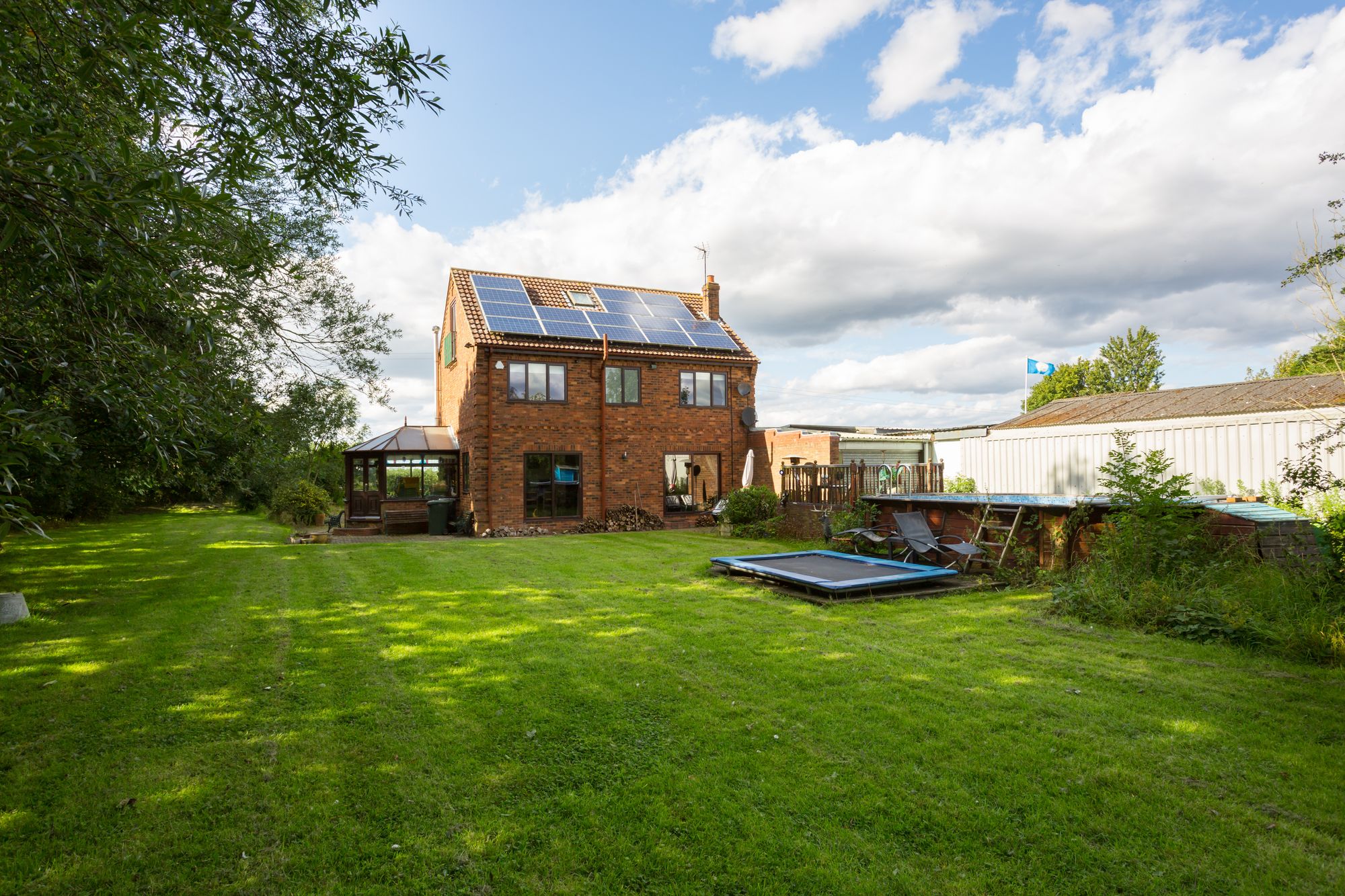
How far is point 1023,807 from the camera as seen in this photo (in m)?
3.46

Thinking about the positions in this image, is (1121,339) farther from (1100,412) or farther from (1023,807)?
(1023,807)

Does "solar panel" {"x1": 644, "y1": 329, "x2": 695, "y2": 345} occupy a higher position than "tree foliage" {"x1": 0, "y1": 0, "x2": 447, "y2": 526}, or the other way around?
"solar panel" {"x1": 644, "y1": 329, "x2": 695, "y2": 345}

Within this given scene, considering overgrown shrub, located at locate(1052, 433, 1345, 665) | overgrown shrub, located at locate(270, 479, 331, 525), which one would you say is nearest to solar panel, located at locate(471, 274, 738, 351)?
overgrown shrub, located at locate(270, 479, 331, 525)

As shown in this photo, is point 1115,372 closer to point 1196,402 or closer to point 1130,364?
point 1130,364

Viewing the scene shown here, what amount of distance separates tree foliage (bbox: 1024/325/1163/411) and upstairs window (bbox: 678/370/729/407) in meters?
22.1

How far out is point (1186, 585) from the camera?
7.15 metres

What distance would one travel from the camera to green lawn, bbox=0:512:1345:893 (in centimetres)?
301

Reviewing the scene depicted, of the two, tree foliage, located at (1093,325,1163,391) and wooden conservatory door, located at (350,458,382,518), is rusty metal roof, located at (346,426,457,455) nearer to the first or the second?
wooden conservatory door, located at (350,458,382,518)

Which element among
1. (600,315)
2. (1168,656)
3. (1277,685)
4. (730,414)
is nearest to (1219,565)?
(1168,656)

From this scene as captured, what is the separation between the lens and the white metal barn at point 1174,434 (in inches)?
469

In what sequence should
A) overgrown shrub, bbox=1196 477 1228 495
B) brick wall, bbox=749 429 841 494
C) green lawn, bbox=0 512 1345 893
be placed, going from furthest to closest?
brick wall, bbox=749 429 841 494
overgrown shrub, bbox=1196 477 1228 495
green lawn, bbox=0 512 1345 893

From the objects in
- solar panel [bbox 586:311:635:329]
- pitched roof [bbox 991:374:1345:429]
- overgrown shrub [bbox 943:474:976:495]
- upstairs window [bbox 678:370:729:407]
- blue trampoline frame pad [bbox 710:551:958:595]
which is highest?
solar panel [bbox 586:311:635:329]

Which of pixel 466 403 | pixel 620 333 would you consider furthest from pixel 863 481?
pixel 466 403

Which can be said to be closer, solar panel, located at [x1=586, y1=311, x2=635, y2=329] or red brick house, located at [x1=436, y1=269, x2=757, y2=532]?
red brick house, located at [x1=436, y1=269, x2=757, y2=532]
